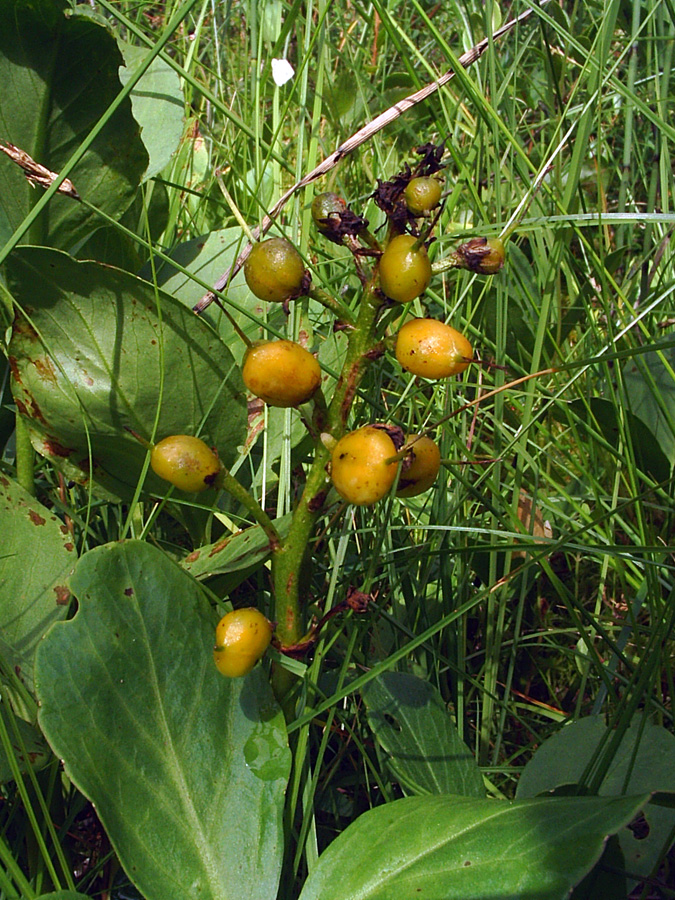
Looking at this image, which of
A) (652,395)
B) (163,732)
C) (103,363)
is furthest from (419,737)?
(652,395)

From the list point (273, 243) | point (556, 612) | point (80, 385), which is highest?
point (273, 243)

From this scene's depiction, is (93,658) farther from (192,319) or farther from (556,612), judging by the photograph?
(556,612)

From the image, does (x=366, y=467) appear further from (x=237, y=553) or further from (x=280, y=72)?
(x=280, y=72)

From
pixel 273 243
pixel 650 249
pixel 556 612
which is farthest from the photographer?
pixel 650 249

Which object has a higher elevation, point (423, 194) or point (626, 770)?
point (423, 194)

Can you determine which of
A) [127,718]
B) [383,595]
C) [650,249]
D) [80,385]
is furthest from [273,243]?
[650,249]

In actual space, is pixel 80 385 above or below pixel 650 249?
below

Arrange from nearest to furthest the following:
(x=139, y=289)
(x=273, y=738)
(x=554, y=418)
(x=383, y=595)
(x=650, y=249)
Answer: (x=273, y=738) < (x=139, y=289) < (x=383, y=595) < (x=554, y=418) < (x=650, y=249)
